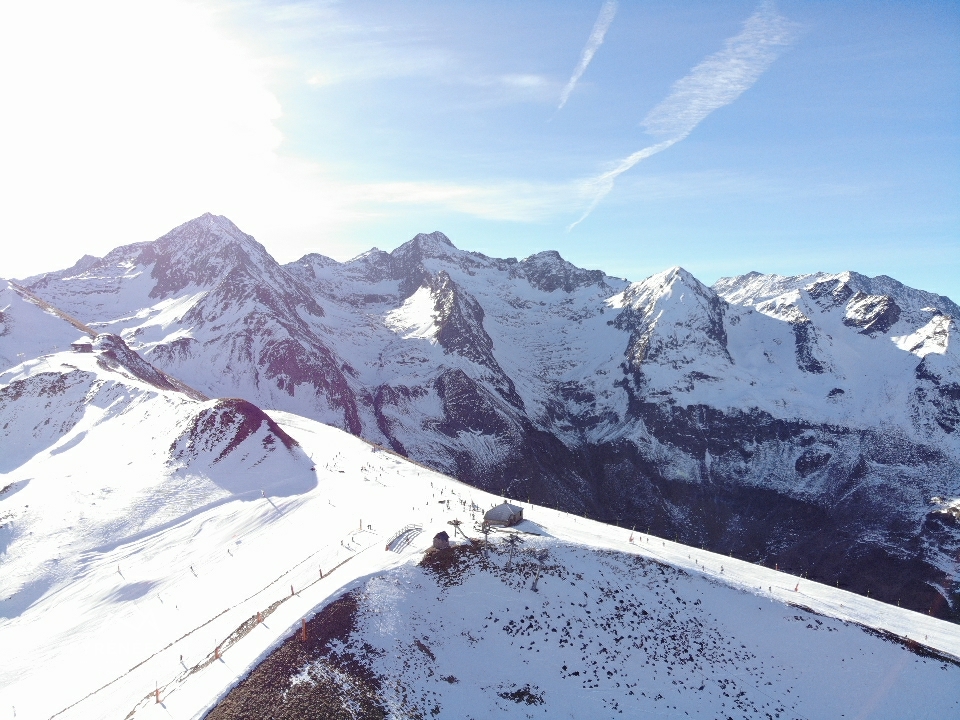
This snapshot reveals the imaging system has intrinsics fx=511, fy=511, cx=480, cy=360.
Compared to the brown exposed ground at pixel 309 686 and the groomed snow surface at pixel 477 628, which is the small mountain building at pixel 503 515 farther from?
the brown exposed ground at pixel 309 686

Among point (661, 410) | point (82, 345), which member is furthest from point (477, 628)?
point (661, 410)

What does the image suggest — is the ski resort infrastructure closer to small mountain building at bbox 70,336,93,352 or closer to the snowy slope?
the snowy slope

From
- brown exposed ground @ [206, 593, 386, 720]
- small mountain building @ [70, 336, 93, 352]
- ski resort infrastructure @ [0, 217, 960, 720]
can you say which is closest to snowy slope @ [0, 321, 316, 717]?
ski resort infrastructure @ [0, 217, 960, 720]

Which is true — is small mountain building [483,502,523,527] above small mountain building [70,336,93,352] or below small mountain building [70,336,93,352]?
below

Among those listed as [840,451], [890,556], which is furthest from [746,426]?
[890,556]

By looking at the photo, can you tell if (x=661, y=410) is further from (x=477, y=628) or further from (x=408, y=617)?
(x=408, y=617)

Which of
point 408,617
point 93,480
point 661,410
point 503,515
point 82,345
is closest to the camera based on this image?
point 408,617
